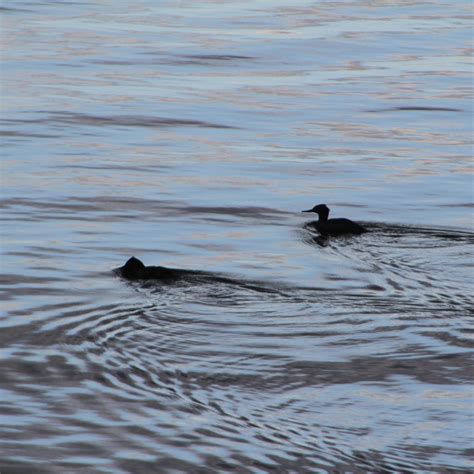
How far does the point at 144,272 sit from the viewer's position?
12.1 metres

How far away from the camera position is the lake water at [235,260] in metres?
8.73

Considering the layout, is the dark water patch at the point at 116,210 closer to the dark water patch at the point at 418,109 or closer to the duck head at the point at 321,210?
the duck head at the point at 321,210

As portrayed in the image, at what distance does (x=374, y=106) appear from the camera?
22.0 m

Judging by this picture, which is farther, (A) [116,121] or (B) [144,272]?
(A) [116,121]

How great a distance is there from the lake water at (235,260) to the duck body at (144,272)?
0.15 m

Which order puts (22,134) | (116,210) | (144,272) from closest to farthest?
(144,272)
(116,210)
(22,134)

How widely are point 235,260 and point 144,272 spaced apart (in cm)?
133

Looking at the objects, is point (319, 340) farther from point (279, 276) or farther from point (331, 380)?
point (279, 276)

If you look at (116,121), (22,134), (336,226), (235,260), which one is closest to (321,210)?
(336,226)

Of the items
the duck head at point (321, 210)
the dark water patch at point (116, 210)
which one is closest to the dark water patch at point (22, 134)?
the dark water patch at point (116, 210)

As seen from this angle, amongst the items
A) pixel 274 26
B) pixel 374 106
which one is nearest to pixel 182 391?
pixel 374 106

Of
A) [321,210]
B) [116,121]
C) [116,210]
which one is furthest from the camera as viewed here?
[116,121]

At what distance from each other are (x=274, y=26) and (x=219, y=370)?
21158mm

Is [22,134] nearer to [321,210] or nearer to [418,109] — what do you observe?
[321,210]
